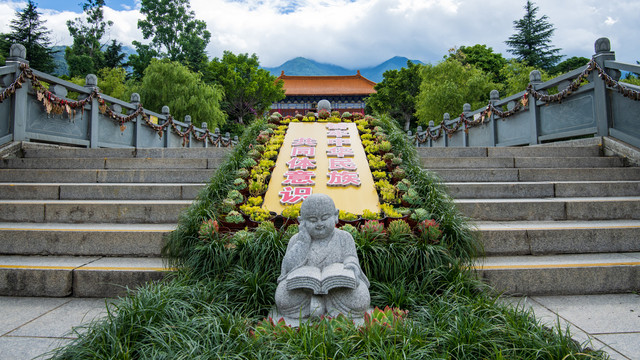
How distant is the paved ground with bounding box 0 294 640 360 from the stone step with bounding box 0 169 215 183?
104 inches

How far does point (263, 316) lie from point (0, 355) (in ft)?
5.29

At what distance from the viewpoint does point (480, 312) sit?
2287mm

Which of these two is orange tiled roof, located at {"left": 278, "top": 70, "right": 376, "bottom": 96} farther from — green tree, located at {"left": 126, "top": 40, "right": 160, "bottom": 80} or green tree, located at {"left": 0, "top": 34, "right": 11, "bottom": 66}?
green tree, located at {"left": 0, "top": 34, "right": 11, "bottom": 66}

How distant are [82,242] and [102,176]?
2191 millimetres

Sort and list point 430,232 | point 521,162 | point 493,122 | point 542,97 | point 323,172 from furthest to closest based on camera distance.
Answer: point 493,122 < point 542,97 < point 521,162 < point 323,172 < point 430,232

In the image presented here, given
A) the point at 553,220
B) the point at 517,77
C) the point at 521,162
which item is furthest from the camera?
the point at 517,77

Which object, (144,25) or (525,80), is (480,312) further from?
(144,25)

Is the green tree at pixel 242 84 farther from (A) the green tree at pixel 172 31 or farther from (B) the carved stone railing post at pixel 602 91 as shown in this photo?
(B) the carved stone railing post at pixel 602 91

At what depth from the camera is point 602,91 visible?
252 inches

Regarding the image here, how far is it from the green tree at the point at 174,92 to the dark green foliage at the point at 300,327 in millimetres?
14605

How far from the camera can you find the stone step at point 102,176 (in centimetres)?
539

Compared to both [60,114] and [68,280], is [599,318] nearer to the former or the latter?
[68,280]

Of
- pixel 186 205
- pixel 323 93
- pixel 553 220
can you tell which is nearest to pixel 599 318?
pixel 553 220

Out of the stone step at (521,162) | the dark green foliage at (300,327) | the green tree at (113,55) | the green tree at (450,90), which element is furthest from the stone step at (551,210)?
the green tree at (113,55)
